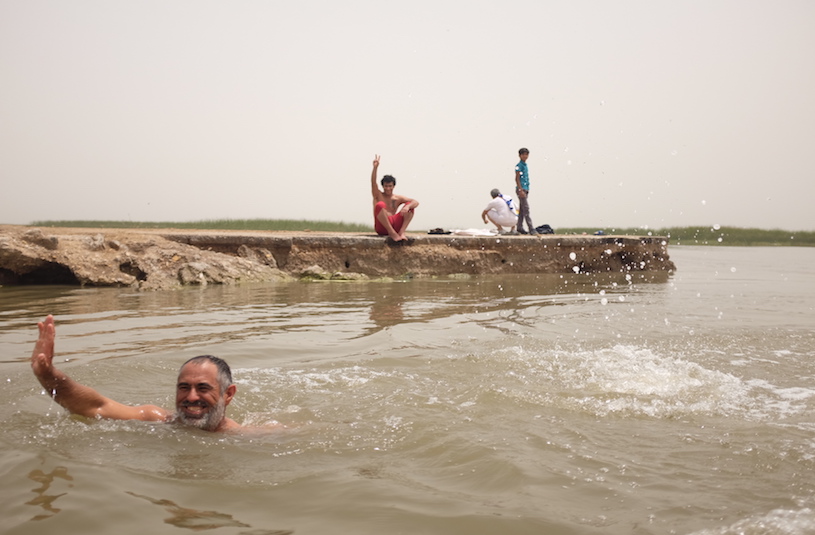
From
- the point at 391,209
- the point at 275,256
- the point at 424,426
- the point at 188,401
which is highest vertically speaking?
the point at 391,209

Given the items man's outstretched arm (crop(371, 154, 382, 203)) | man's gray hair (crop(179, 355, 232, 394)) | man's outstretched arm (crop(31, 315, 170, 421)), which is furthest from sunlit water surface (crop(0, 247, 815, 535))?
man's outstretched arm (crop(371, 154, 382, 203))

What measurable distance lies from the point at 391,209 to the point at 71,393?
8.58 meters

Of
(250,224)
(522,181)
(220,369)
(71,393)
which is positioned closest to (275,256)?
(522,181)

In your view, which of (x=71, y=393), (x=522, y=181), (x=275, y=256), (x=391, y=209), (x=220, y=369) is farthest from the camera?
(x=522, y=181)

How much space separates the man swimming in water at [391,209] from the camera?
1151 centimetres

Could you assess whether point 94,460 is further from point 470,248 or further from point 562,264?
point 562,264

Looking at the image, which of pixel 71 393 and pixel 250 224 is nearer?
pixel 71 393

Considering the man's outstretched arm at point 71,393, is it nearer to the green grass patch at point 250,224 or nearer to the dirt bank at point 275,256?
the dirt bank at point 275,256

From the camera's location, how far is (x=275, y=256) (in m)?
11.3

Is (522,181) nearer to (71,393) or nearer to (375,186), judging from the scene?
(375,186)

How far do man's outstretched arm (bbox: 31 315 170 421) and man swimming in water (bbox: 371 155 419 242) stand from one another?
794 cm

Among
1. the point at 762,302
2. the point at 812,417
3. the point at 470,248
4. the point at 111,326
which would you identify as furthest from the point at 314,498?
the point at 470,248

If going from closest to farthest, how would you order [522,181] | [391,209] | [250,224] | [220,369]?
[220,369] → [391,209] → [522,181] → [250,224]

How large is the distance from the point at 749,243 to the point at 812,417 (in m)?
31.7
